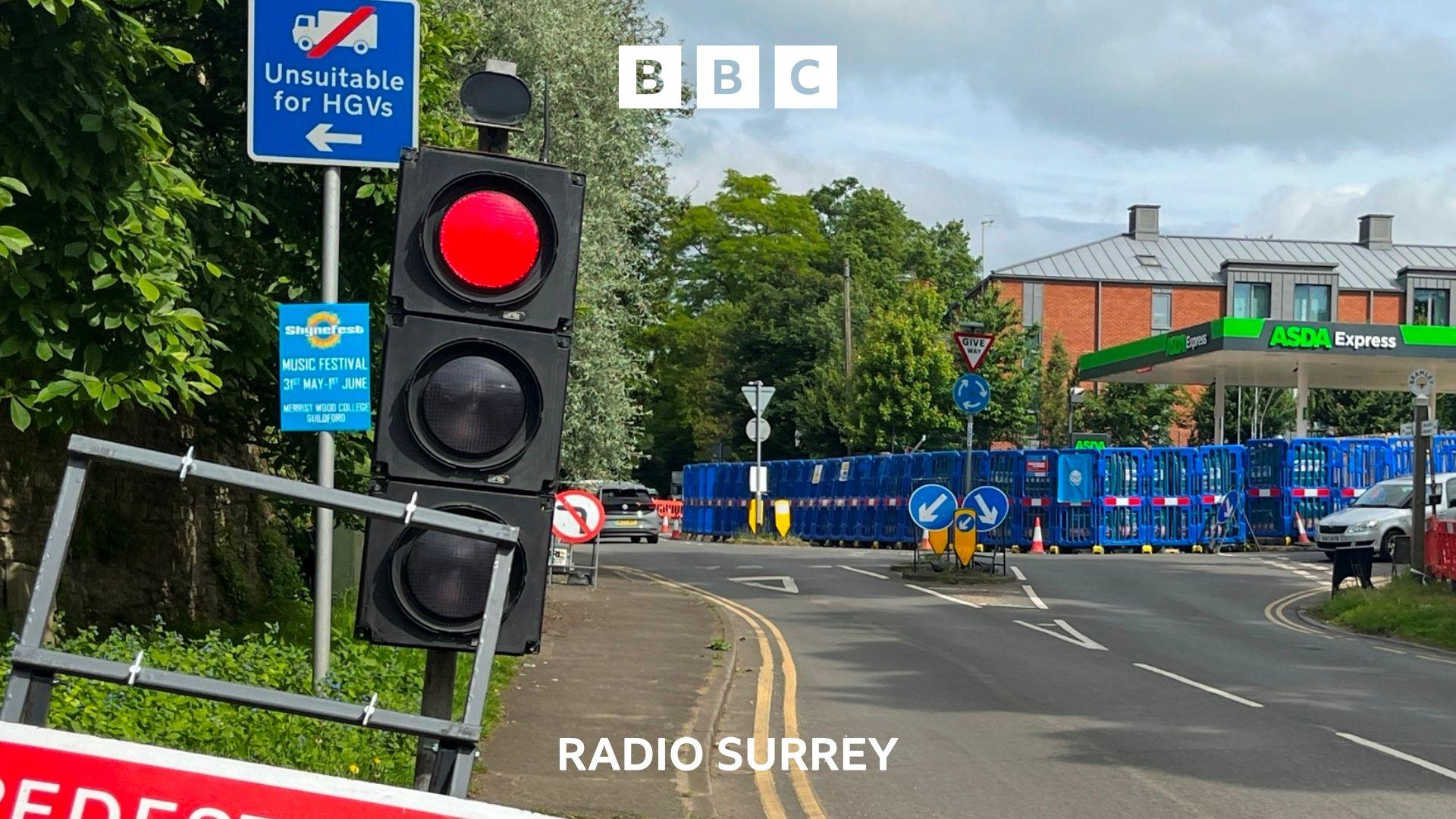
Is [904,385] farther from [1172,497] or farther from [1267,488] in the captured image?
[1267,488]

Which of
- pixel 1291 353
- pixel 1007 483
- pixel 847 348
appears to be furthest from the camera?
pixel 847 348

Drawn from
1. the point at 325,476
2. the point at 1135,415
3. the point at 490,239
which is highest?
the point at 1135,415

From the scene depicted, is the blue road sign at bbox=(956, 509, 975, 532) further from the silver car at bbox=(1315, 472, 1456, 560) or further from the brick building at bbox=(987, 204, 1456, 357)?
the brick building at bbox=(987, 204, 1456, 357)

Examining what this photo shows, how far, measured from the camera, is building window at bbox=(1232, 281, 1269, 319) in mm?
77062

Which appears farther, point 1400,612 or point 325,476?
point 1400,612

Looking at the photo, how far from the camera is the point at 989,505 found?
2456 centimetres

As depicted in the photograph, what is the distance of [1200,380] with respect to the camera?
52562 millimetres

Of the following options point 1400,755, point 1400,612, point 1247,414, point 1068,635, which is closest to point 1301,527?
point 1400,612

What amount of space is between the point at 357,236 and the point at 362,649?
3104 mm

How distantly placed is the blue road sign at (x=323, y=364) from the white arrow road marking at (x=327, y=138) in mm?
798

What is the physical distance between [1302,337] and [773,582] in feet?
68.4

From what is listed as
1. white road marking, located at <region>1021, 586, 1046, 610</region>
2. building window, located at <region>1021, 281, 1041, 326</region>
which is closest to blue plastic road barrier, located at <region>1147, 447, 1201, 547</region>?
white road marking, located at <region>1021, 586, 1046, 610</region>

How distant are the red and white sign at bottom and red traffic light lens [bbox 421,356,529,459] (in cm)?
169

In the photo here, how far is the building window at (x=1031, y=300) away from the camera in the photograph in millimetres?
80062
